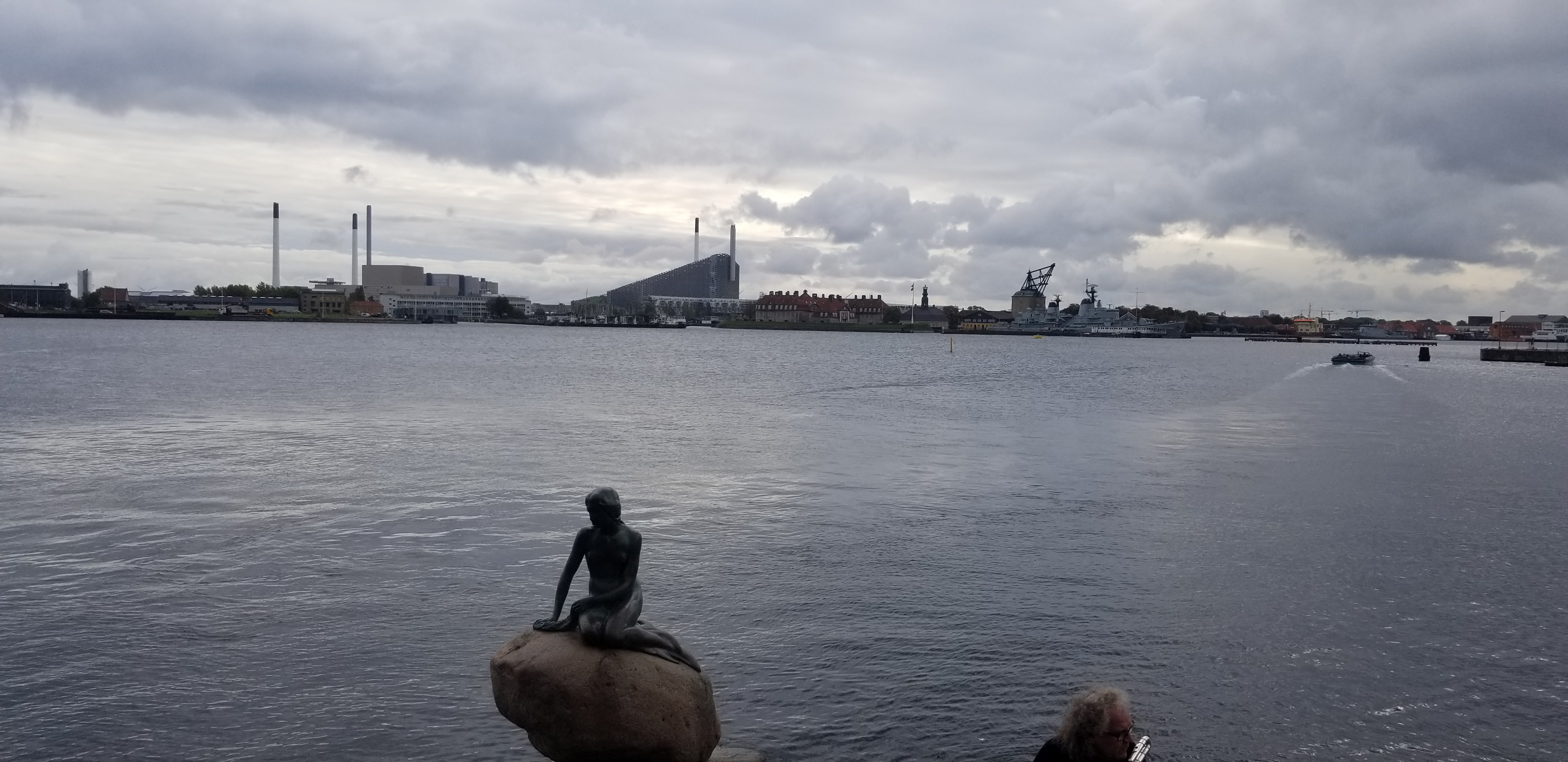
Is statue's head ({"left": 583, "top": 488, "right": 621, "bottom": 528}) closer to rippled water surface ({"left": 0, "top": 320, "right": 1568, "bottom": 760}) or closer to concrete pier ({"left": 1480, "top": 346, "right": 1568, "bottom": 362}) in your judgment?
rippled water surface ({"left": 0, "top": 320, "right": 1568, "bottom": 760})

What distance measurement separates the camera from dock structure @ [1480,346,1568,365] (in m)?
135

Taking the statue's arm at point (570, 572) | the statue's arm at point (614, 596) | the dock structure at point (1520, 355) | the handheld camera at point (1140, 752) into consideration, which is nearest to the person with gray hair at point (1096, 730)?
the handheld camera at point (1140, 752)

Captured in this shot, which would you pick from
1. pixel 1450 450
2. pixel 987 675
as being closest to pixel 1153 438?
pixel 1450 450

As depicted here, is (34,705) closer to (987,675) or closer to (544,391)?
(987,675)

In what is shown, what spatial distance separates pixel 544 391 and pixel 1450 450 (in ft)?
134

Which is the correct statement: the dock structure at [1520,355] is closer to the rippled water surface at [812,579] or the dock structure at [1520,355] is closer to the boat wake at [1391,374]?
the boat wake at [1391,374]

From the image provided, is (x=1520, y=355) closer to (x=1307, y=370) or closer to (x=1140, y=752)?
(x=1307, y=370)

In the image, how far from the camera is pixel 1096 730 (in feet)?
21.9

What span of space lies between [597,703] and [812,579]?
29.8ft

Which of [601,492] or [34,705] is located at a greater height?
[601,492]

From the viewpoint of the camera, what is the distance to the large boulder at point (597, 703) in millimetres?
8867

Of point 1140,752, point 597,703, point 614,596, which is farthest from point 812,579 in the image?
point 1140,752

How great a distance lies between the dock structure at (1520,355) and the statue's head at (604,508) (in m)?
151

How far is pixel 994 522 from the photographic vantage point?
22766 millimetres
